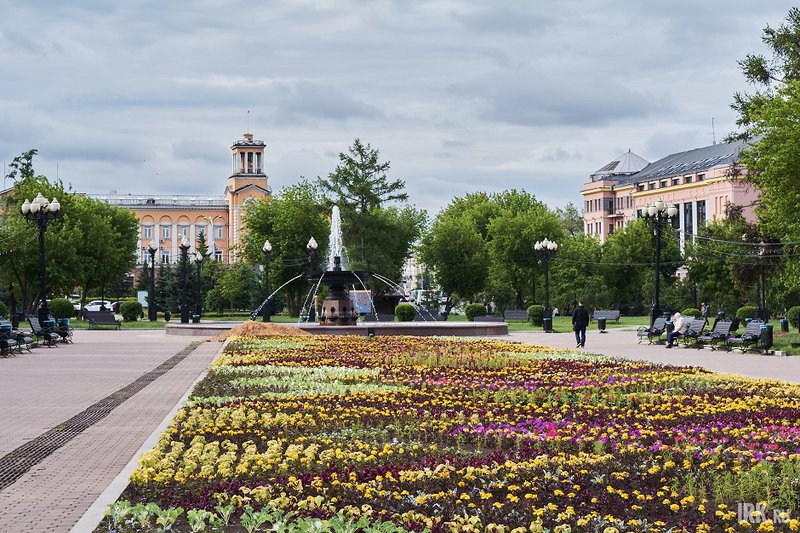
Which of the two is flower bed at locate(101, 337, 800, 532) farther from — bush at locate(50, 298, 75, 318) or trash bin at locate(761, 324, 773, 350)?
bush at locate(50, 298, 75, 318)

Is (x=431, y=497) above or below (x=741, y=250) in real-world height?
below

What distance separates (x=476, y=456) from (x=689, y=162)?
109 meters

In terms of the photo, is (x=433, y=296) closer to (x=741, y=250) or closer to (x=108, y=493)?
(x=741, y=250)

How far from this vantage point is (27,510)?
8.10m

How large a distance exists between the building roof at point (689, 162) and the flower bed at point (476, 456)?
89.9m

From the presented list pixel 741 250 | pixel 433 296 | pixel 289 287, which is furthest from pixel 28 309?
pixel 741 250

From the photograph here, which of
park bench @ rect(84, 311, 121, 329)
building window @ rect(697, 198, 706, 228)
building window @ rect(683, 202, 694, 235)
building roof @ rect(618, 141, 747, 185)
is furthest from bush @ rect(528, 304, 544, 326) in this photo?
building window @ rect(683, 202, 694, 235)

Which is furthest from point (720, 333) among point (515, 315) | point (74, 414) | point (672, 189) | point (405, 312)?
point (672, 189)

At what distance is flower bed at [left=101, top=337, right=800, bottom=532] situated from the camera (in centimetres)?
739

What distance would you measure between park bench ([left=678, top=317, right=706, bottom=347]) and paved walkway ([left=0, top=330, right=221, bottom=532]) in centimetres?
1313

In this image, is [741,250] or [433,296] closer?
[741,250]

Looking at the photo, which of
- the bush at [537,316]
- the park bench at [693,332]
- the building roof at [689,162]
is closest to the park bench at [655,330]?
the park bench at [693,332]

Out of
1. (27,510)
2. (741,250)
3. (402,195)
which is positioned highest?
(402,195)

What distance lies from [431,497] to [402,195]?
69.6 metres
